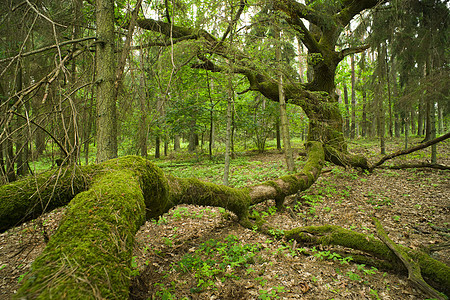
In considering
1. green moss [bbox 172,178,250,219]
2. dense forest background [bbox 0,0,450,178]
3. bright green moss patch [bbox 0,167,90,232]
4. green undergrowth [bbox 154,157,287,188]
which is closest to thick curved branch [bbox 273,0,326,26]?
dense forest background [bbox 0,0,450,178]

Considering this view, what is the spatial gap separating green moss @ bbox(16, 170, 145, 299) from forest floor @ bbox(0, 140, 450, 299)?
24 cm

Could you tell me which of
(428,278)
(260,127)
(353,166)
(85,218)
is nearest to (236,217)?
(428,278)

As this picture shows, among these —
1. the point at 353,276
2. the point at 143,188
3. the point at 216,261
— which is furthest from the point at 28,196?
the point at 353,276

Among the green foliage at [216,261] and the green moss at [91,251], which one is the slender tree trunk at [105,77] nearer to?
the green moss at [91,251]

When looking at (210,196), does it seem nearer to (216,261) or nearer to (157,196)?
(216,261)

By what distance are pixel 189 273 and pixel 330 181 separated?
6.19 metres

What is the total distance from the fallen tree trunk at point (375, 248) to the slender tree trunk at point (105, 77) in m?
3.73

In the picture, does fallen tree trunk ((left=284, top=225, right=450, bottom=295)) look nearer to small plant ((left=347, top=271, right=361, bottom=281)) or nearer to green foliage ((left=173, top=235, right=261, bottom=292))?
small plant ((left=347, top=271, right=361, bottom=281))

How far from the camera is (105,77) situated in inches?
134

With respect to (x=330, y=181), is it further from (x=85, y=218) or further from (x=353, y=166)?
(x=85, y=218)

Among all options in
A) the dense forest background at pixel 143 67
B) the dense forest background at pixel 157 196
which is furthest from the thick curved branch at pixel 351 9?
the dense forest background at pixel 157 196

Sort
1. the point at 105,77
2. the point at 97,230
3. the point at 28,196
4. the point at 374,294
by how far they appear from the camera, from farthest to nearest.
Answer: the point at 105,77, the point at 374,294, the point at 28,196, the point at 97,230

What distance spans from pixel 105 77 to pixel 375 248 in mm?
5197

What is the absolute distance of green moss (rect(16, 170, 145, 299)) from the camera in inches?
40.6
